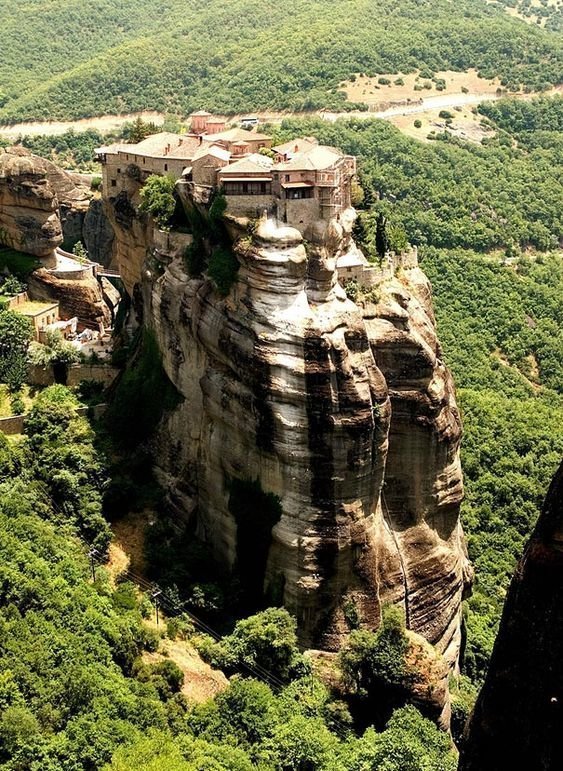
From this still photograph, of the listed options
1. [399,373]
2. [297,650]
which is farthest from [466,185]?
[297,650]

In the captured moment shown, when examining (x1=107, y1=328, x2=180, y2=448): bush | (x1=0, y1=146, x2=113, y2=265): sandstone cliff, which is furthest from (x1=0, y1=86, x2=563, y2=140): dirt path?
(x1=107, y1=328, x2=180, y2=448): bush

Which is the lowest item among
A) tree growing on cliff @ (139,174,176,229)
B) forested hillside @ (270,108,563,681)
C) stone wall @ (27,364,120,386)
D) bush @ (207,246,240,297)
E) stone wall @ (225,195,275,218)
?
forested hillside @ (270,108,563,681)

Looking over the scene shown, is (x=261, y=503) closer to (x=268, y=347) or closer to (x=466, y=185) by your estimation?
(x=268, y=347)

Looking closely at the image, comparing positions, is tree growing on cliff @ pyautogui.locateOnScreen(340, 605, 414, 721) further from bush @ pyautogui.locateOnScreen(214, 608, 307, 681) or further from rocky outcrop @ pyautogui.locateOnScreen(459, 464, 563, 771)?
rocky outcrop @ pyautogui.locateOnScreen(459, 464, 563, 771)

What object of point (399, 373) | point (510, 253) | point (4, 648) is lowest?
point (510, 253)

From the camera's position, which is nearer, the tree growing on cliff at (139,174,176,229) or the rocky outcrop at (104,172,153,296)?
the tree growing on cliff at (139,174,176,229)

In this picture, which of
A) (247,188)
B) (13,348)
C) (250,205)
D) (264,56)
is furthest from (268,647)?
A: (264,56)
